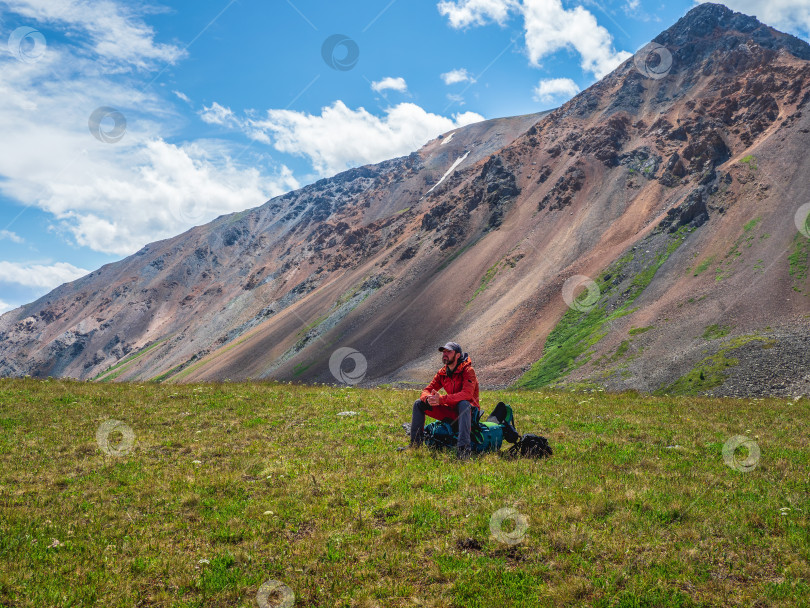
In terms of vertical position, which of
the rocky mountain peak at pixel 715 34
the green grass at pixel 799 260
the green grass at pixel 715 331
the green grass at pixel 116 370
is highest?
the rocky mountain peak at pixel 715 34

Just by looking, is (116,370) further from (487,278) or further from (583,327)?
(583,327)

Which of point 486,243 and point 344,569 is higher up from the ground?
point 486,243

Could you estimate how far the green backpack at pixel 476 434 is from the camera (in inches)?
471

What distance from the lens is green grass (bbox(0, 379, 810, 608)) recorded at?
5871 millimetres

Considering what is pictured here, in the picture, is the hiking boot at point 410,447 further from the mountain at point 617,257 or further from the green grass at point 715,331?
the green grass at point 715,331

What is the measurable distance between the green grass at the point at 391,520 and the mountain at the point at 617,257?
32826 mm

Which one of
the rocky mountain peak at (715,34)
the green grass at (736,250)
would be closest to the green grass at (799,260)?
the green grass at (736,250)

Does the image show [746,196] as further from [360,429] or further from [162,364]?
[162,364]

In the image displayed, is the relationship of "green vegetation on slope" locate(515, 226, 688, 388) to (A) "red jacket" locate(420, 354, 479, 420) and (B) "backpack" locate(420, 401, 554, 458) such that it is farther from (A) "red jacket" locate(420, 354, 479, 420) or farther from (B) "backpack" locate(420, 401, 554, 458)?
(A) "red jacket" locate(420, 354, 479, 420)

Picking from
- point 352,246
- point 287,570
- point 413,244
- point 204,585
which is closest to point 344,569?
point 287,570

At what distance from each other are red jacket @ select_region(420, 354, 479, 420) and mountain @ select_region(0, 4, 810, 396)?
3400 cm

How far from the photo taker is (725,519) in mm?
7516

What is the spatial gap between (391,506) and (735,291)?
60.2 meters

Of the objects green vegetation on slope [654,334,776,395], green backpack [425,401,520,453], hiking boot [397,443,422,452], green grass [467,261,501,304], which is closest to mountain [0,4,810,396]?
green vegetation on slope [654,334,776,395]
